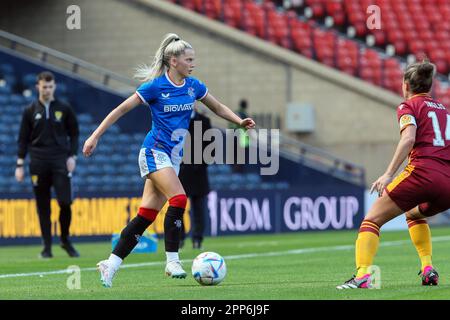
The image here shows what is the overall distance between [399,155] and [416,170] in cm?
35

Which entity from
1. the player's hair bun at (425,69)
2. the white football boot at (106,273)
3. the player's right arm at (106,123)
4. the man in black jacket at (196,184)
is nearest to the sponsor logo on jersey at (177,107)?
the player's right arm at (106,123)

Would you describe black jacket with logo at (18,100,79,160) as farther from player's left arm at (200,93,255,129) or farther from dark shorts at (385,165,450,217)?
dark shorts at (385,165,450,217)

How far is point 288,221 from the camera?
2267 cm

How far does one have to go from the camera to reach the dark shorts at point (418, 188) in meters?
8.72

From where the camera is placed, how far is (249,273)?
1112 cm

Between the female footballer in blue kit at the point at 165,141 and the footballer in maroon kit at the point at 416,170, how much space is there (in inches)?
61.9

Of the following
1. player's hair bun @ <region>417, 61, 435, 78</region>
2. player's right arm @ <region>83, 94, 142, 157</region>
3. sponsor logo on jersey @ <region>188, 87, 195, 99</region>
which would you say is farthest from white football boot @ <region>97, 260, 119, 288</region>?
player's hair bun @ <region>417, 61, 435, 78</region>

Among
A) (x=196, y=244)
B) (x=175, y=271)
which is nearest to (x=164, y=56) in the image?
(x=175, y=271)

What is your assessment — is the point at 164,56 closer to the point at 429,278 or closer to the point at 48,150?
the point at 429,278
